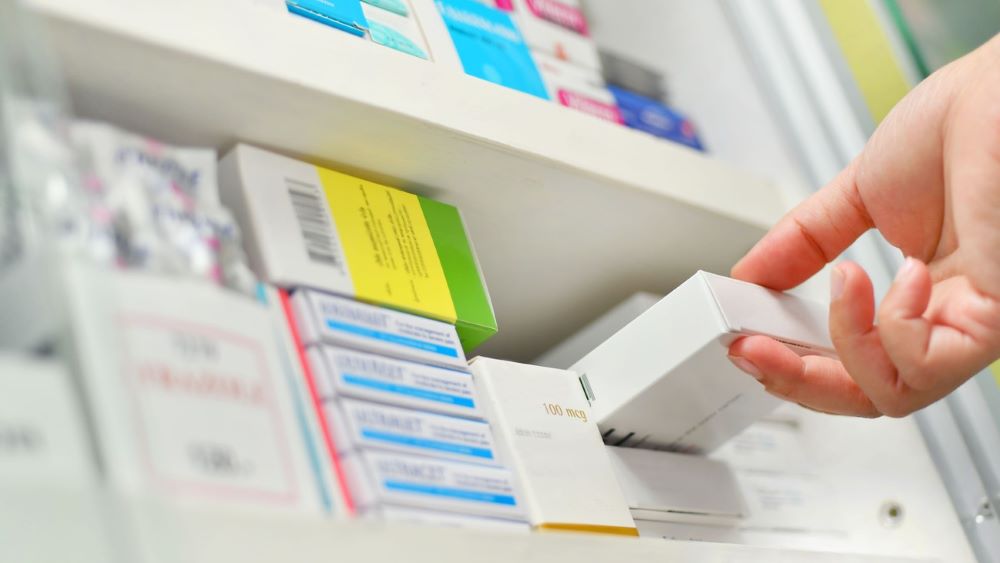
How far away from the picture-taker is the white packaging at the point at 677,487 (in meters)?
0.79

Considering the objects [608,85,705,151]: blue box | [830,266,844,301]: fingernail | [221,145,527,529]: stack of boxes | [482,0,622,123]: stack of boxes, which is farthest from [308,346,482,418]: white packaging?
[608,85,705,151]: blue box

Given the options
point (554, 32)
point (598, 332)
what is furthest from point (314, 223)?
point (554, 32)

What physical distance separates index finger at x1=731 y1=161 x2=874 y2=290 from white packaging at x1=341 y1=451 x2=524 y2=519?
11.4 inches

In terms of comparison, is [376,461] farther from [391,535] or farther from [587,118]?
[587,118]

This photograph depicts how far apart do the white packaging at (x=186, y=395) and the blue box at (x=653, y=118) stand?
68 cm

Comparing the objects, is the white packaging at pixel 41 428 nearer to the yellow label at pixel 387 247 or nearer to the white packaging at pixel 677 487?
the yellow label at pixel 387 247

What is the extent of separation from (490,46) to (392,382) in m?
0.38

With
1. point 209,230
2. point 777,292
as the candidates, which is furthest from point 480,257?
point 209,230

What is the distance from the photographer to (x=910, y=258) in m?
0.60

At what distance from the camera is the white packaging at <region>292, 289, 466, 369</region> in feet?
2.05

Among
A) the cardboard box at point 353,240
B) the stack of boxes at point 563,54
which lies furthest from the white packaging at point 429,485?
the stack of boxes at point 563,54

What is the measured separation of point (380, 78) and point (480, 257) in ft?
0.76

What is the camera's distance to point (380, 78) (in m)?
0.71

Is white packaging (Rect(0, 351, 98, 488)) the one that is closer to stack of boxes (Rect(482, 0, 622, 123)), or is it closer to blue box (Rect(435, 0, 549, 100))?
blue box (Rect(435, 0, 549, 100))
